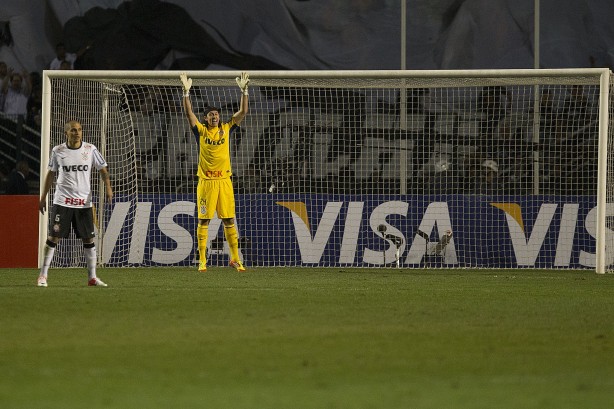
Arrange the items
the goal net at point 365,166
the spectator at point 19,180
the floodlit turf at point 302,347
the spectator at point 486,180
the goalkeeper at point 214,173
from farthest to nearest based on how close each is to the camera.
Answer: the spectator at point 19,180 → the spectator at point 486,180 → the goal net at point 365,166 → the goalkeeper at point 214,173 → the floodlit turf at point 302,347

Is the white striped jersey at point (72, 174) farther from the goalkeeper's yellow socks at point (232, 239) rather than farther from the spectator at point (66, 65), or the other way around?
the spectator at point (66, 65)

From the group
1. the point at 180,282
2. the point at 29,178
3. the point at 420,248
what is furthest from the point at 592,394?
the point at 29,178

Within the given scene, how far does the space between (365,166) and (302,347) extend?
40.4 feet

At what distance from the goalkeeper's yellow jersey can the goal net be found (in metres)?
1.24

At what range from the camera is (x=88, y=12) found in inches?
889

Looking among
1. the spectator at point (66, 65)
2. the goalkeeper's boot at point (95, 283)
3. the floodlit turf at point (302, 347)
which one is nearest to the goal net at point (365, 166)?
the spectator at point (66, 65)

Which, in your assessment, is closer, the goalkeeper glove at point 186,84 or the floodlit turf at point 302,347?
the floodlit turf at point 302,347

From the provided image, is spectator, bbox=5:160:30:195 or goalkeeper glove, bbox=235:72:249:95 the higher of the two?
goalkeeper glove, bbox=235:72:249:95

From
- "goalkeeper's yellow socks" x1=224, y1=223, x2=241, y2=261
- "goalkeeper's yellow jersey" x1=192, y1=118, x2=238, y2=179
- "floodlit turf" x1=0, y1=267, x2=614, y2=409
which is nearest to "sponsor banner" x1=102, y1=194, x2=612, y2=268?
"goalkeeper's yellow socks" x1=224, y1=223, x2=241, y2=261

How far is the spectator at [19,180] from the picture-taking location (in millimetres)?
20141

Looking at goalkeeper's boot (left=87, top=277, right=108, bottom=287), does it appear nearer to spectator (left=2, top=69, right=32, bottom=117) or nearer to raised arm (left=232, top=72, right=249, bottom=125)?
raised arm (left=232, top=72, right=249, bottom=125)

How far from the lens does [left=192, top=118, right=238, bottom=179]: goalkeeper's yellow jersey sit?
15.6 m

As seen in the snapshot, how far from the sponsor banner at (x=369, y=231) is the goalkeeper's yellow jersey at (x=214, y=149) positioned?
7.92ft

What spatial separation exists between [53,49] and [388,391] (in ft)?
57.9
